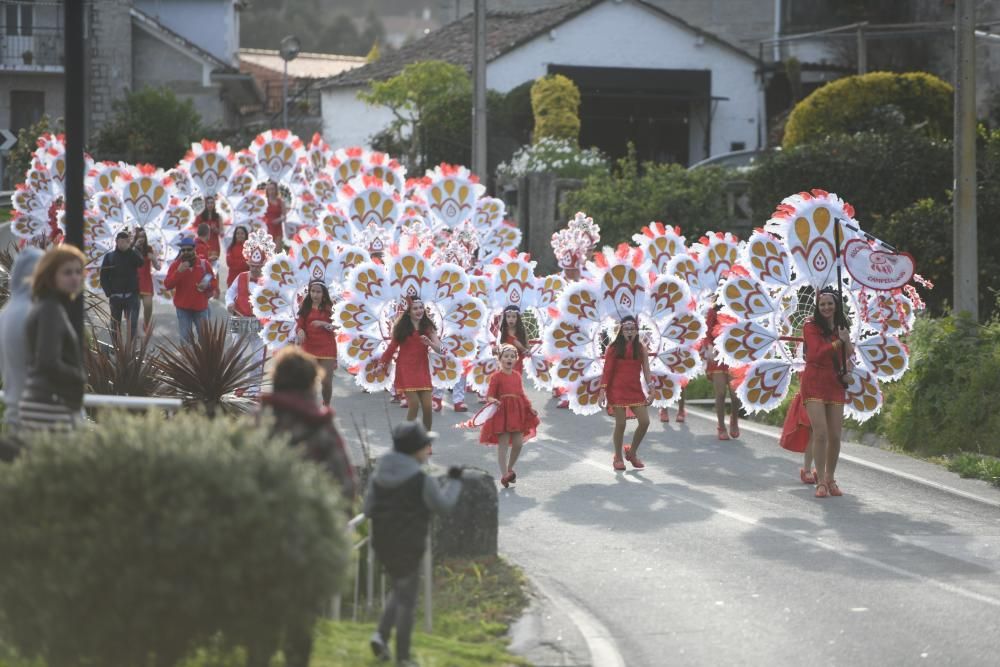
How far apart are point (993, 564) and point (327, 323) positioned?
8.25 meters

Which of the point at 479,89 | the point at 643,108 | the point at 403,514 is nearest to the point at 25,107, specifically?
the point at 643,108

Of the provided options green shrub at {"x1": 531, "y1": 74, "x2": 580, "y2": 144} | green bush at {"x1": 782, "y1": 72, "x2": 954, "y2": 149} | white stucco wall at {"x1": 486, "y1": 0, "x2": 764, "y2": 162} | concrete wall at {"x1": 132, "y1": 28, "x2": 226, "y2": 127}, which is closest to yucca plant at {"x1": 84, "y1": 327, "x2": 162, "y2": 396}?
green bush at {"x1": 782, "y1": 72, "x2": 954, "y2": 149}

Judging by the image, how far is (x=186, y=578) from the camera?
6.42m

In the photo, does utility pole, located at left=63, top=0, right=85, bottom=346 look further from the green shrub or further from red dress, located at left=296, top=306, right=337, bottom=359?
the green shrub

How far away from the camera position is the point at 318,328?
59.5 ft

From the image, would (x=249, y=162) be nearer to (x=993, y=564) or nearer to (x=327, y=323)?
(x=327, y=323)

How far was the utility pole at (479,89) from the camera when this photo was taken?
28.9 metres

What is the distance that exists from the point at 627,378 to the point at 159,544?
9.87 m

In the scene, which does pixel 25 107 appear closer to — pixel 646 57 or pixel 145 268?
pixel 646 57

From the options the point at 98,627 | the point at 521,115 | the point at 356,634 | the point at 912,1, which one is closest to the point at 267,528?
the point at 98,627

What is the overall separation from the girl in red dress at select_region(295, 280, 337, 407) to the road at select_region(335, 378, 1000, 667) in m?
1.17

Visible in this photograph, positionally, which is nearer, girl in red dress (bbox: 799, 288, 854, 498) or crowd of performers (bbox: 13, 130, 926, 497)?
girl in red dress (bbox: 799, 288, 854, 498)

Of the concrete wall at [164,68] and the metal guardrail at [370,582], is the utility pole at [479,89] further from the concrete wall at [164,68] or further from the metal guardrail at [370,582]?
the concrete wall at [164,68]

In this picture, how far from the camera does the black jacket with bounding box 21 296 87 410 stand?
830 centimetres
